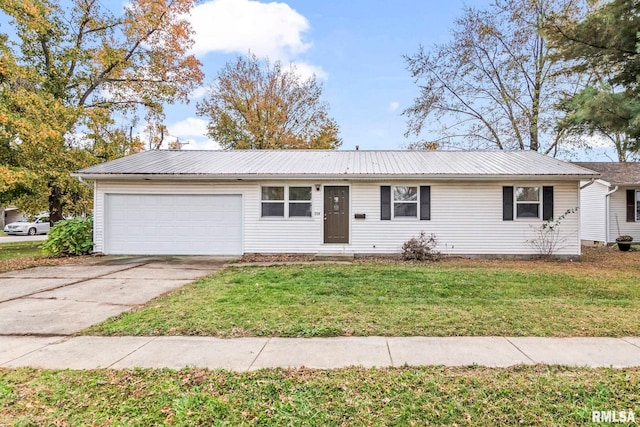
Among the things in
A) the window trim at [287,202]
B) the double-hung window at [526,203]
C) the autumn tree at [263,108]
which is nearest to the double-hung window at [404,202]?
the window trim at [287,202]

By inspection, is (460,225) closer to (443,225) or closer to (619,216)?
(443,225)

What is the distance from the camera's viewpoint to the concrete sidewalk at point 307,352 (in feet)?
11.1

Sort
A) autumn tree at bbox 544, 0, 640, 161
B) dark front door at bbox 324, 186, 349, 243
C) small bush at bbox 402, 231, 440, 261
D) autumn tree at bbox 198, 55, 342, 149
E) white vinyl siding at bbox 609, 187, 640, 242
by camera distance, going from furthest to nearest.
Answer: autumn tree at bbox 198, 55, 342, 149, white vinyl siding at bbox 609, 187, 640, 242, dark front door at bbox 324, 186, 349, 243, small bush at bbox 402, 231, 440, 261, autumn tree at bbox 544, 0, 640, 161

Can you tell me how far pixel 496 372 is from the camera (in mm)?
3154

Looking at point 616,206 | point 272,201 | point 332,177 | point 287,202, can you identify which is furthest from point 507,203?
point 616,206

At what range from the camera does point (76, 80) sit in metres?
16.2

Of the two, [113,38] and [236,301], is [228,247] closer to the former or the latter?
[236,301]

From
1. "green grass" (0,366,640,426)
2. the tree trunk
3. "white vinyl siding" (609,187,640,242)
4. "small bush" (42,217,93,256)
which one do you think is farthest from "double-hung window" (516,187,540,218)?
the tree trunk

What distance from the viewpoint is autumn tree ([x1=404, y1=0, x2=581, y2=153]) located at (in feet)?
63.6

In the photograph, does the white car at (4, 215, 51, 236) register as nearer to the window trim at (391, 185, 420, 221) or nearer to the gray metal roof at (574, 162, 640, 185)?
the window trim at (391, 185, 420, 221)

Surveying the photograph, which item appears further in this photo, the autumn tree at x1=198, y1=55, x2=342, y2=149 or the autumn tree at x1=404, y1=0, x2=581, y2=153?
the autumn tree at x1=198, y1=55, x2=342, y2=149

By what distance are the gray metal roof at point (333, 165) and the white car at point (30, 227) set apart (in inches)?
756

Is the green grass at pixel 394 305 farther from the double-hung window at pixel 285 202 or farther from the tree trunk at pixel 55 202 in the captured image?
the tree trunk at pixel 55 202

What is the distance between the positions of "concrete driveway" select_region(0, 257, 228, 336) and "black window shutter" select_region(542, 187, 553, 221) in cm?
993
